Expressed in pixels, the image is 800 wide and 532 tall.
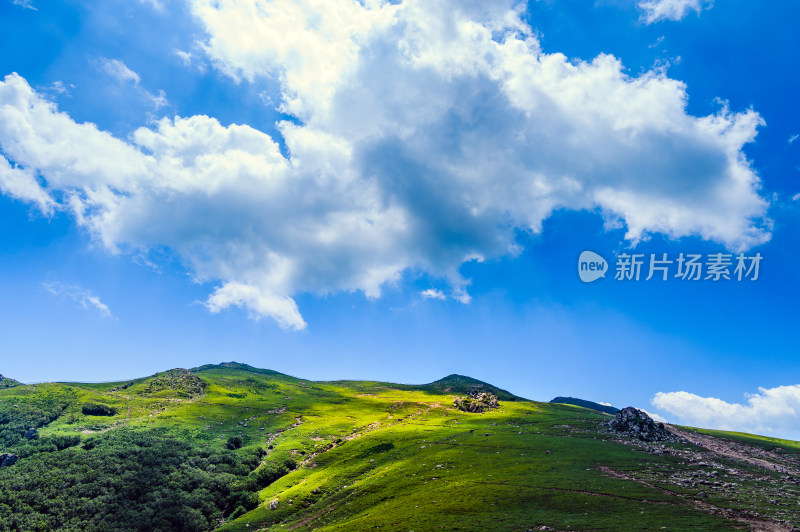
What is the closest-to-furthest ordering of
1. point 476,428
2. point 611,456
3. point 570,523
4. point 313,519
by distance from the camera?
1. point 570,523
2. point 313,519
3. point 611,456
4. point 476,428

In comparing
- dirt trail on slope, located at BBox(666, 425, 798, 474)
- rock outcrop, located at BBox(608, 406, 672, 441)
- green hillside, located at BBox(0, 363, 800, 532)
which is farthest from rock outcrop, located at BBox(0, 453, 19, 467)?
dirt trail on slope, located at BBox(666, 425, 798, 474)

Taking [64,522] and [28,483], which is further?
[28,483]

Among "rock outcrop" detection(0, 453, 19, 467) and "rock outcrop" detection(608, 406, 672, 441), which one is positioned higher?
"rock outcrop" detection(608, 406, 672, 441)

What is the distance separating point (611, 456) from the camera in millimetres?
84312

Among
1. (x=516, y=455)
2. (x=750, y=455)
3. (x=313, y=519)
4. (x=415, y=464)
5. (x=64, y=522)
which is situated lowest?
(x=64, y=522)

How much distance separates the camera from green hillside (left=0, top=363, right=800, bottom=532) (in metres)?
55.5

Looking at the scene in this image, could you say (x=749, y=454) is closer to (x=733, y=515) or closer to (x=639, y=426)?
(x=639, y=426)

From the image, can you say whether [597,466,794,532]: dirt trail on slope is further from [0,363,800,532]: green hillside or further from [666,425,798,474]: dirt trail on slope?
[666,425,798,474]: dirt trail on slope

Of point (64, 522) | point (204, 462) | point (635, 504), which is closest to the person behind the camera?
point (635, 504)

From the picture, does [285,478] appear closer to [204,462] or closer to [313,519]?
[204,462]

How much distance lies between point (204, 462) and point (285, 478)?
26327 millimetres

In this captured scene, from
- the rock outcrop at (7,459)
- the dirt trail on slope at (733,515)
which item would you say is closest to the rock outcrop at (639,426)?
the dirt trail on slope at (733,515)

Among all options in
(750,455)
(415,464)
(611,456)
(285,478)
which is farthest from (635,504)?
(285,478)

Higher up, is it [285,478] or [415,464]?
[415,464]
